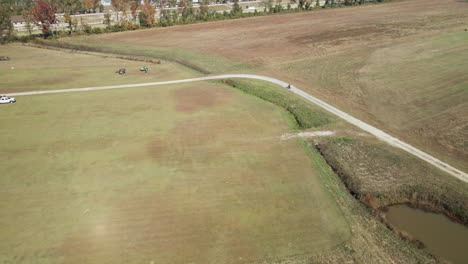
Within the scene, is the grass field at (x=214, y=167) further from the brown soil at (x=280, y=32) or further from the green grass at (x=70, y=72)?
the brown soil at (x=280, y=32)

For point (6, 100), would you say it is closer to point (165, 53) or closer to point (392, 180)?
point (165, 53)

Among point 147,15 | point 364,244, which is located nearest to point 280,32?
point 147,15

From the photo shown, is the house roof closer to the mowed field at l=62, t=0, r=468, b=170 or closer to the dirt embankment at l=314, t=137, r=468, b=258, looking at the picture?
the mowed field at l=62, t=0, r=468, b=170

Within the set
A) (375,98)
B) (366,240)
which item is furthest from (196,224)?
(375,98)

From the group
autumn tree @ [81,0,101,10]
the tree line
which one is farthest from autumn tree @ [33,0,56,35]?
autumn tree @ [81,0,101,10]

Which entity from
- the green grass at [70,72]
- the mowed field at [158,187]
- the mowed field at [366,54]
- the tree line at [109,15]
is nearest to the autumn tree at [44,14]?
the tree line at [109,15]

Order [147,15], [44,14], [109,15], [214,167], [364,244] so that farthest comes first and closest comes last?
[109,15] < [147,15] < [44,14] < [214,167] < [364,244]
